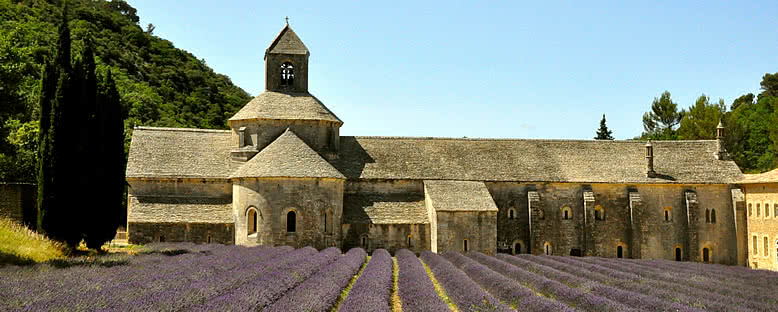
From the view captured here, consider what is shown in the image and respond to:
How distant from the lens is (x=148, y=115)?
77.9 meters

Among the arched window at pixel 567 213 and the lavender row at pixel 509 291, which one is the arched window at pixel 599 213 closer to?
the arched window at pixel 567 213

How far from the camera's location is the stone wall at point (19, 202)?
1176 inches

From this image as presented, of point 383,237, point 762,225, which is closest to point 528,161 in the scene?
point 383,237

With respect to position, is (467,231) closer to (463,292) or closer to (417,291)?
(463,292)

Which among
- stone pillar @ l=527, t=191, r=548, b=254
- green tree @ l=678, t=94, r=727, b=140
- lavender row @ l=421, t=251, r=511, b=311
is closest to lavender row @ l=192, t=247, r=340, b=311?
lavender row @ l=421, t=251, r=511, b=311

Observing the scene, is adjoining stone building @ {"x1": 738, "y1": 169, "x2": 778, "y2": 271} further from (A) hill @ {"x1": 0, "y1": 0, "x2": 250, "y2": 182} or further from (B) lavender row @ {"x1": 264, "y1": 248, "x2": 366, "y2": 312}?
(A) hill @ {"x1": 0, "y1": 0, "x2": 250, "y2": 182}

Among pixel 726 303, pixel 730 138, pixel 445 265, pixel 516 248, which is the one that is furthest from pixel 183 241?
pixel 730 138

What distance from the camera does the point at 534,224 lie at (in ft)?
147

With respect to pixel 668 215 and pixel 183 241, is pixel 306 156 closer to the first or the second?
pixel 183 241

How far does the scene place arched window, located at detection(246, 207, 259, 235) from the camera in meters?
40.0

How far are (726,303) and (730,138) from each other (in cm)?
6416

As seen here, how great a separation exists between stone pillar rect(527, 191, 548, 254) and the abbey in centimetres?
7

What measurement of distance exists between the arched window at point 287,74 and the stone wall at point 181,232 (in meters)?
11.8

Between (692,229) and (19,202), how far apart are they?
130 ft
